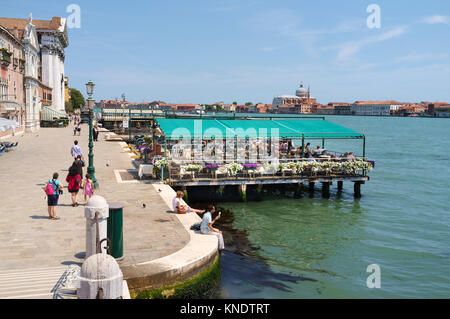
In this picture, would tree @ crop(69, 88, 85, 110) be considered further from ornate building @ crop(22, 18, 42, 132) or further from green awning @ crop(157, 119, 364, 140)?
green awning @ crop(157, 119, 364, 140)

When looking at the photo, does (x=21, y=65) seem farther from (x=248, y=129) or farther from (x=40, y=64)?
(x=248, y=129)

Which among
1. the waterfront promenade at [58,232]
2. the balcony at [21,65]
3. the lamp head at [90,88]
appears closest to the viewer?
the waterfront promenade at [58,232]

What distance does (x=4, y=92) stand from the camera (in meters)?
40.0

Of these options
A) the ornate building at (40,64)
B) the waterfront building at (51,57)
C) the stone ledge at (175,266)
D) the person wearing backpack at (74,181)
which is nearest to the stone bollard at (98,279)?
the stone ledge at (175,266)

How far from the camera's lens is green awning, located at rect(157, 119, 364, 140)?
2086 centimetres

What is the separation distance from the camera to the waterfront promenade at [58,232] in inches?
316

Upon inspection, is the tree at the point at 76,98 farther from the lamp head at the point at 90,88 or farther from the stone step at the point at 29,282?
the stone step at the point at 29,282

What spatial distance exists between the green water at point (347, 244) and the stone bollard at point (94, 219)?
143 inches

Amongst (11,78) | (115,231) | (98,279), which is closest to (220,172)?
(115,231)

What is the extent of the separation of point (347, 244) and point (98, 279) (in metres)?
11.9

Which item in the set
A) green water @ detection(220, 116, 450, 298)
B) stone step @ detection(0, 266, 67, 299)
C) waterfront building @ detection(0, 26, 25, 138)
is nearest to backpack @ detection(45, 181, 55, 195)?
stone step @ detection(0, 266, 67, 299)

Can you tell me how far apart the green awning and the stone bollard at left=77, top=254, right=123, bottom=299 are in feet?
45.4
